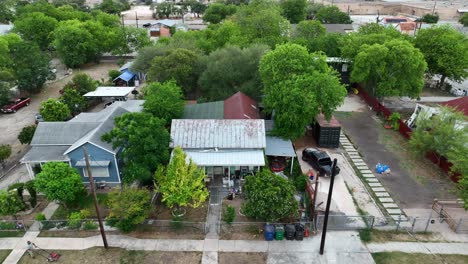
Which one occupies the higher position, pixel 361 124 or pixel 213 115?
pixel 213 115

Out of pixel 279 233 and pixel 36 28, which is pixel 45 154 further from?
pixel 36 28

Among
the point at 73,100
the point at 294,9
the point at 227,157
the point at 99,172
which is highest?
the point at 294,9

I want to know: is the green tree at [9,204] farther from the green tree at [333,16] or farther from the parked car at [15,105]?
the green tree at [333,16]

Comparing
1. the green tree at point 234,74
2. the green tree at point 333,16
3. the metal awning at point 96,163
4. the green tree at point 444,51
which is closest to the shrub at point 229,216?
the metal awning at point 96,163

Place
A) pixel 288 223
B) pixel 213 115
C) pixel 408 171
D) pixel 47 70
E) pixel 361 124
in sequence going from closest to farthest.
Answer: pixel 288 223
pixel 408 171
pixel 213 115
pixel 361 124
pixel 47 70

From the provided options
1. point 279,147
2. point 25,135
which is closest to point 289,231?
point 279,147

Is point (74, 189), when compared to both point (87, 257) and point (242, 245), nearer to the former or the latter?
point (87, 257)

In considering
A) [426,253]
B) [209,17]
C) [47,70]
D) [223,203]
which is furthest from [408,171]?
[209,17]
